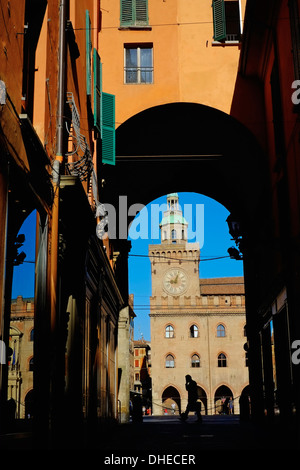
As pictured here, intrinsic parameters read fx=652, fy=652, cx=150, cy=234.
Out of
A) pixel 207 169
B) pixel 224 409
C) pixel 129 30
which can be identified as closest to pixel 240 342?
pixel 224 409

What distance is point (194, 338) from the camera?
232 feet

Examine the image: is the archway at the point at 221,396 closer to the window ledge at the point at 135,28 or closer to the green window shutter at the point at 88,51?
the window ledge at the point at 135,28

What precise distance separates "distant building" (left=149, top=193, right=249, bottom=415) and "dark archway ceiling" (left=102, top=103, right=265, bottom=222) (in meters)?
47.0

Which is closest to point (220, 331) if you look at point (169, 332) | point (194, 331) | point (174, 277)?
point (194, 331)

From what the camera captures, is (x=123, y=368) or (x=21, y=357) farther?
(x=123, y=368)

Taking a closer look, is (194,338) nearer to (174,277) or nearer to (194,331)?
(194,331)

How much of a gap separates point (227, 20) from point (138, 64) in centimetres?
266

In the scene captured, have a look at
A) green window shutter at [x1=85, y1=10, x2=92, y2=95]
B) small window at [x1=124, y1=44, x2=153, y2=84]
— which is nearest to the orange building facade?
green window shutter at [x1=85, y1=10, x2=92, y2=95]

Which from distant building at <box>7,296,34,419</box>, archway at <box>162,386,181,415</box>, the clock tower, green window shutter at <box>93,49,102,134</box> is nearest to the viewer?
distant building at <box>7,296,34,419</box>

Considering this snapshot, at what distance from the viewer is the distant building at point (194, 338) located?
224 ft

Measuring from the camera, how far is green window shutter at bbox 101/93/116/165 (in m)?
16.0

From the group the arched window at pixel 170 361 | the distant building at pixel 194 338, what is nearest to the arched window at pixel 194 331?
the distant building at pixel 194 338

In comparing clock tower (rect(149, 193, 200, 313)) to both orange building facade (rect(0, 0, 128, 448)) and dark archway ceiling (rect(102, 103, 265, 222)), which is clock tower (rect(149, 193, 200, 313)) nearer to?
dark archway ceiling (rect(102, 103, 265, 222))
